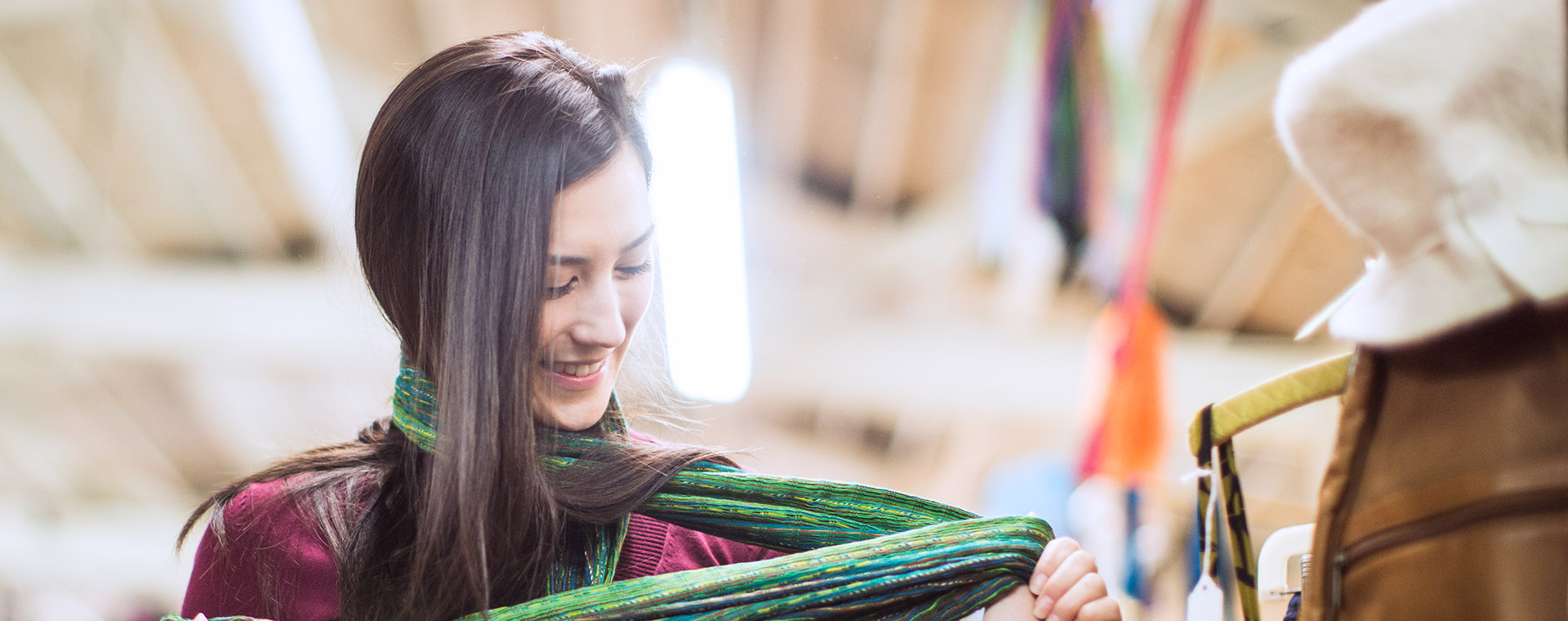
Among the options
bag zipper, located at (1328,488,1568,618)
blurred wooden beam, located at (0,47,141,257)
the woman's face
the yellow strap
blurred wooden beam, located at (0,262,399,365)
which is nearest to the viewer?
bag zipper, located at (1328,488,1568,618)

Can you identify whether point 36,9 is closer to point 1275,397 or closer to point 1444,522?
point 1275,397

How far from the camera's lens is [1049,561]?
744 mm

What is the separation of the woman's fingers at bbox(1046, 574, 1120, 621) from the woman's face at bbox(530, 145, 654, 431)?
349 millimetres

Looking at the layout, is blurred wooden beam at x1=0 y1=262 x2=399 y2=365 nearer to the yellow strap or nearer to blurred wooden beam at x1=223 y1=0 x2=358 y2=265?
blurred wooden beam at x1=223 y1=0 x2=358 y2=265

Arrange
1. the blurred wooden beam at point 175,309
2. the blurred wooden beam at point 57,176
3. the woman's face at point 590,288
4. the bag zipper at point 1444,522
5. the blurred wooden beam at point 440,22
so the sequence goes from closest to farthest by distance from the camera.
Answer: the bag zipper at point 1444,522, the woman's face at point 590,288, the blurred wooden beam at point 440,22, the blurred wooden beam at point 57,176, the blurred wooden beam at point 175,309

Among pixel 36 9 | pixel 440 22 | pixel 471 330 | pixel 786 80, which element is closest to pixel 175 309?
pixel 36 9

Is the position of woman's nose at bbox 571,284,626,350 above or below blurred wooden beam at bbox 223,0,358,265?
below

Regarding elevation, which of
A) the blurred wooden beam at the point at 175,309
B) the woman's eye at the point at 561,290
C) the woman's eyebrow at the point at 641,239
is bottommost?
the woman's eye at the point at 561,290

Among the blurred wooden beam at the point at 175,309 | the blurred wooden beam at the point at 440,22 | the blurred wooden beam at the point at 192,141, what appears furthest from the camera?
the blurred wooden beam at the point at 175,309

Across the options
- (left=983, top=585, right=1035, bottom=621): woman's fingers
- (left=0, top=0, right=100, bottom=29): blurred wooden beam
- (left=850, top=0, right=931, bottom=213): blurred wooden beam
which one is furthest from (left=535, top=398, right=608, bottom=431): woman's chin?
(left=0, top=0, right=100, bottom=29): blurred wooden beam

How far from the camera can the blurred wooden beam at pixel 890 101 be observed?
3137mm

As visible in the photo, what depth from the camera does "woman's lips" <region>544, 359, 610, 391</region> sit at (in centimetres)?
83

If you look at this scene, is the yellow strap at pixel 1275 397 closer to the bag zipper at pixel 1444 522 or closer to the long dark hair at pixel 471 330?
the bag zipper at pixel 1444 522

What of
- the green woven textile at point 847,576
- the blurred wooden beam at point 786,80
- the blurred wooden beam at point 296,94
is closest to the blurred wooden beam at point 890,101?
the blurred wooden beam at point 786,80
